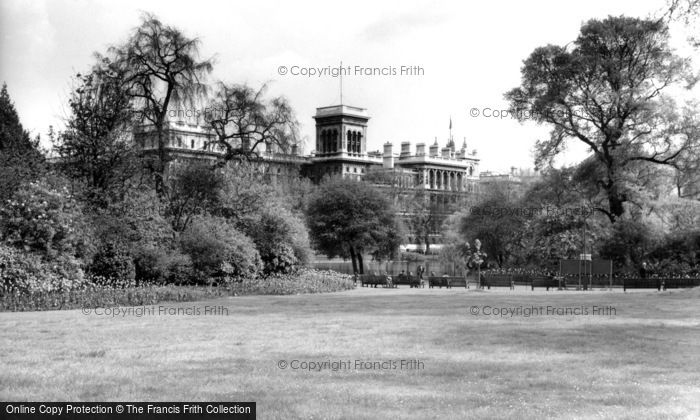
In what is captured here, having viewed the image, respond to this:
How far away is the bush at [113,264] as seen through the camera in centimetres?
3478

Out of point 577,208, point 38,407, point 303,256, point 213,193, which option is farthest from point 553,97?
point 38,407

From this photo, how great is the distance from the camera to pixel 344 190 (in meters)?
78.6

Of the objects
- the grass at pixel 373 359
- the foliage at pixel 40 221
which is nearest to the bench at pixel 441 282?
the foliage at pixel 40 221

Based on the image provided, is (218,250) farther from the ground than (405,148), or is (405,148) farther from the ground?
(405,148)

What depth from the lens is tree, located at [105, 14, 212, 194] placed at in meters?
41.5

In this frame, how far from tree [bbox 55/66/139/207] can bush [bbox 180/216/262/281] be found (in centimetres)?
414

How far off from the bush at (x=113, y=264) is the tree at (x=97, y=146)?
2.41 m

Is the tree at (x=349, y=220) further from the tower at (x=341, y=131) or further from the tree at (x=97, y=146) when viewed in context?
the tower at (x=341, y=131)

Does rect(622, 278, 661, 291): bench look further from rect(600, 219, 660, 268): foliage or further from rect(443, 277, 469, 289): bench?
rect(443, 277, 469, 289): bench

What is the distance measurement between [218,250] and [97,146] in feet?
23.3

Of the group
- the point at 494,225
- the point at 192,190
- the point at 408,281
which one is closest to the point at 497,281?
the point at 408,281

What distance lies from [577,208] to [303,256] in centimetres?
1803

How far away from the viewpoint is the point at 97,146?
36.2 metres

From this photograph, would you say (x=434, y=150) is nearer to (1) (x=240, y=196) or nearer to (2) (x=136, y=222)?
(1) (x=240, y=196)
